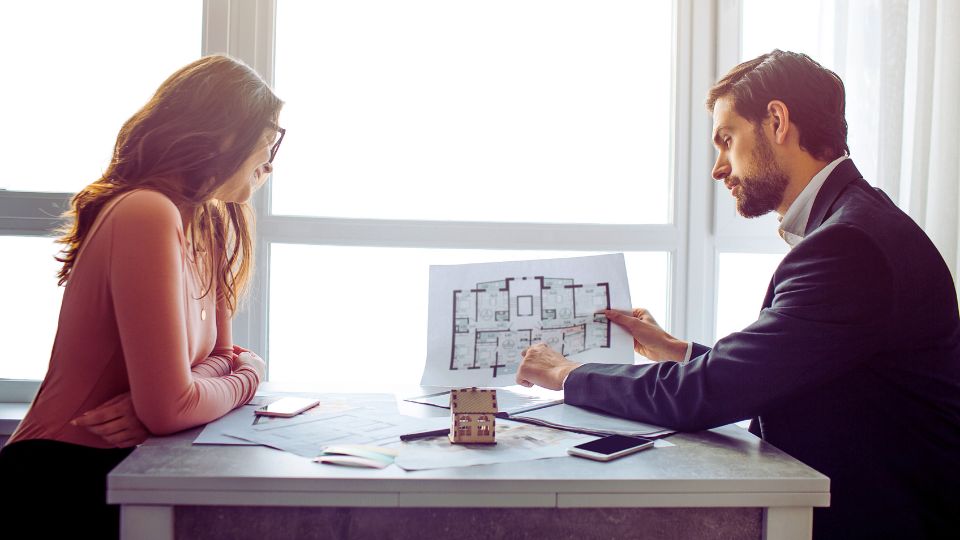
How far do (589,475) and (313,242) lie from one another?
1.43 m

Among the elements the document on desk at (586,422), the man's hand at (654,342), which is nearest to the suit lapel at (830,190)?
the man's hand at (654,342)

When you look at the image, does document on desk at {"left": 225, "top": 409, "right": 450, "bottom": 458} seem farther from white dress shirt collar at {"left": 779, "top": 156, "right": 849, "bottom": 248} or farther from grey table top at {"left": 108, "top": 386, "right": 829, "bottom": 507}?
white dress shirt collar at {"left": 779, "top": 156, "right": 849, "bottom": 248}

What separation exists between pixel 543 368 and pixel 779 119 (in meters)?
0.66

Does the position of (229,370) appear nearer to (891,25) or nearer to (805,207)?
(805,207)

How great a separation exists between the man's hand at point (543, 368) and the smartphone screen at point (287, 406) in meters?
0.39

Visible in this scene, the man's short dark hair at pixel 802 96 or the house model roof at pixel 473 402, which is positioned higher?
the man's short dark hair at pixel 802 96

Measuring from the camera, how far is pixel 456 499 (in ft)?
3.18

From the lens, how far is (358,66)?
2279mm

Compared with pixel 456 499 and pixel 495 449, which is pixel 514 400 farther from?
pixel 456 499

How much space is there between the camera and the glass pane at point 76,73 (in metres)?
2.20

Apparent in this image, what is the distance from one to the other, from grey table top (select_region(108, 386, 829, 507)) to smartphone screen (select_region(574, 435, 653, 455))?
28 mm

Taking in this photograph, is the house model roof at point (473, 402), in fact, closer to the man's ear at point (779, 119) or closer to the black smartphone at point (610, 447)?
the black smartphone at point (610, 447)

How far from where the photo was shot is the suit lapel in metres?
1.43

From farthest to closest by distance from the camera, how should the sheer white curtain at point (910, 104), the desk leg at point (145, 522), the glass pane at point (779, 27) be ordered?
the glass pane at point (779, 27) → the sheer white curtain at point (910, 104) → the desk leg at point (145, 522)
